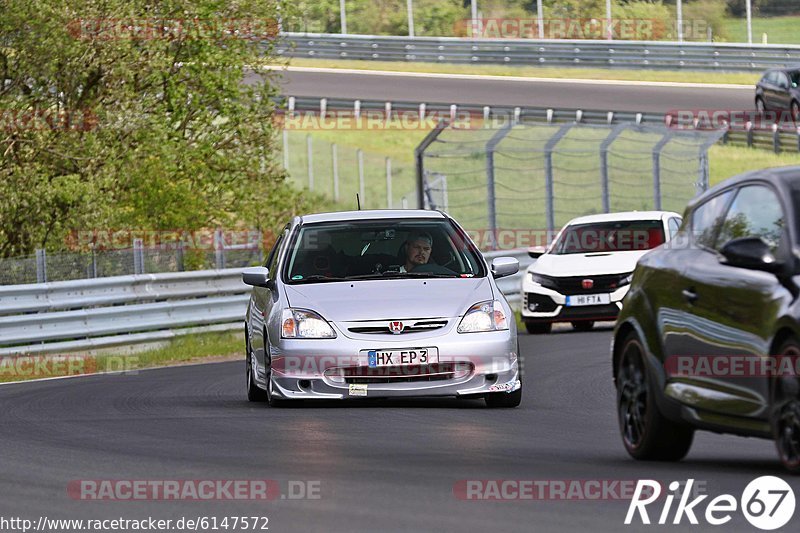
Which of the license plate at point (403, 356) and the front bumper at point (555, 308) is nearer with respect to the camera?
the license plate at point (403, 356)

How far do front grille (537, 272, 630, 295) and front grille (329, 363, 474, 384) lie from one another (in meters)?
9.97

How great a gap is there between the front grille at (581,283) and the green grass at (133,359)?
160 inches

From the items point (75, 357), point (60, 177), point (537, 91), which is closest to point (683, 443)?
point (75, 357)

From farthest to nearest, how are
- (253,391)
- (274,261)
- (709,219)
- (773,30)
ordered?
(773,30) < (274,261) < (253,391) < (709,219)

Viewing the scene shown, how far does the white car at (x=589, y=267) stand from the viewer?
22.9 meters

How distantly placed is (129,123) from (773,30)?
156ft

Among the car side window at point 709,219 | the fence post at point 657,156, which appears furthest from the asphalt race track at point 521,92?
the car side window at point 709,219

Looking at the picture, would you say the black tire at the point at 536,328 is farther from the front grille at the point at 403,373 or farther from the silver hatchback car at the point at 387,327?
the front grille at the point at 403,373

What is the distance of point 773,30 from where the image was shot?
69062 millimetres

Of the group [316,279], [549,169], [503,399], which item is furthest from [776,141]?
[503,399]

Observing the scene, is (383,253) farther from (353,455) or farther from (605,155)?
(605,155)

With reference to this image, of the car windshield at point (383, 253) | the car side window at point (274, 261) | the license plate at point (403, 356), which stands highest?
the car windshield at point (383, 253)

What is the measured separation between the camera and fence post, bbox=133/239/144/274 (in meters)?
22.7

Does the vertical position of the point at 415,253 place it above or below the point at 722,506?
below
